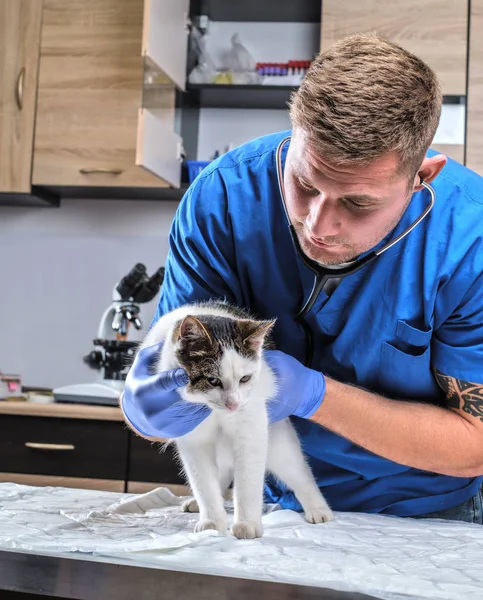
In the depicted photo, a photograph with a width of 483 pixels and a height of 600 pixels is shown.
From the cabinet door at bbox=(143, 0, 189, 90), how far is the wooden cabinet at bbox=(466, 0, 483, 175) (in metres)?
0.94

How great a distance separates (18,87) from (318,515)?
2.06m

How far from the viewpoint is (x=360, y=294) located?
1232mm

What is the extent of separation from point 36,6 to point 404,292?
2.05m

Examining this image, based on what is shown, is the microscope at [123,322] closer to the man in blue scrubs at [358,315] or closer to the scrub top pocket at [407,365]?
the man in blue scrubs at [358,315]

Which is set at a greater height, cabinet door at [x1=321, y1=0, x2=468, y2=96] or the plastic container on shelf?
cabinet door at [x1=321, y1=0, x2=468, y2=96]

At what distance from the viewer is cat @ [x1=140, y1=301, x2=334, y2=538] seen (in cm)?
109

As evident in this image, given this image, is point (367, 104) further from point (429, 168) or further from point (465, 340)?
point (465, 340)

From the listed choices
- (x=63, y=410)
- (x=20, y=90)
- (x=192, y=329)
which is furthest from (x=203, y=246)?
(x=20, y=90)

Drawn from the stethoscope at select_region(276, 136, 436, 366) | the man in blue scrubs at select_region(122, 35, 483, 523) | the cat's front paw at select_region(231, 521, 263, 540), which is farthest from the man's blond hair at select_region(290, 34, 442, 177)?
the cat's front paw at select_region(231, 521, 263, 540)

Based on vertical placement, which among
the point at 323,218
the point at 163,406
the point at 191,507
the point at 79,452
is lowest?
the point at 79,452

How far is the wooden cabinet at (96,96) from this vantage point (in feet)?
8.51

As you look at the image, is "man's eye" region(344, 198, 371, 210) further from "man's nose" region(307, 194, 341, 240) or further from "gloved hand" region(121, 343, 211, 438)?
"gloved hand" region(121, 343, 211, 438)

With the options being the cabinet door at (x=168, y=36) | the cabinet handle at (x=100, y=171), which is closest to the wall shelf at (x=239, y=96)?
the cabinet door at (x=168, y=36)

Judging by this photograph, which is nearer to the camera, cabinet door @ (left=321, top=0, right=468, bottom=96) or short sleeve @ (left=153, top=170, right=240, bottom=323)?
short sleeve @ (left=153, top=170, right=240, bottom=323)
